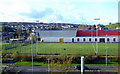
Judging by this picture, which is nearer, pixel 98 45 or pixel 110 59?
pixel 110 59

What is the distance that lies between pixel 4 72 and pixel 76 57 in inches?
145

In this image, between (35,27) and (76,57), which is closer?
(76,57)

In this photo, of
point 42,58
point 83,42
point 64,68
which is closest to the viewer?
point 64,68

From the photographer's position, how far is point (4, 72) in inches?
67.0

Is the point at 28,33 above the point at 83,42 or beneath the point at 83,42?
above

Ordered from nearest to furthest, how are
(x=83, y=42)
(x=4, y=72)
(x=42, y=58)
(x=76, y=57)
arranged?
(x=4, y=72)
(x=76, y=57)
(x=42, y=58)
(x=83, y=42)

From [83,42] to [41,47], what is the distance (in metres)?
2.45

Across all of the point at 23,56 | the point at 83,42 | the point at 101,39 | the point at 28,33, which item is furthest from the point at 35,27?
the point at 101,39

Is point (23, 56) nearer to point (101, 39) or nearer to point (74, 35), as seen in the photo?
point (74, 35)

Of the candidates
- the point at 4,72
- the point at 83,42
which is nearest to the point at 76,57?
the point at 83,42

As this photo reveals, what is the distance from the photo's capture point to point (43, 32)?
5.09 meters

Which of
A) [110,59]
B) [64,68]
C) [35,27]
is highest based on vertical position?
[35,27]

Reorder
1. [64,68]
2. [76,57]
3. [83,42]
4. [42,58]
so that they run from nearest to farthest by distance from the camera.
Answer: [64,68]
[76,57]
[42,58]
[83,42]

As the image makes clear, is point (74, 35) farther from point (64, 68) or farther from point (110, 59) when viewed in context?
point (64, 68)
